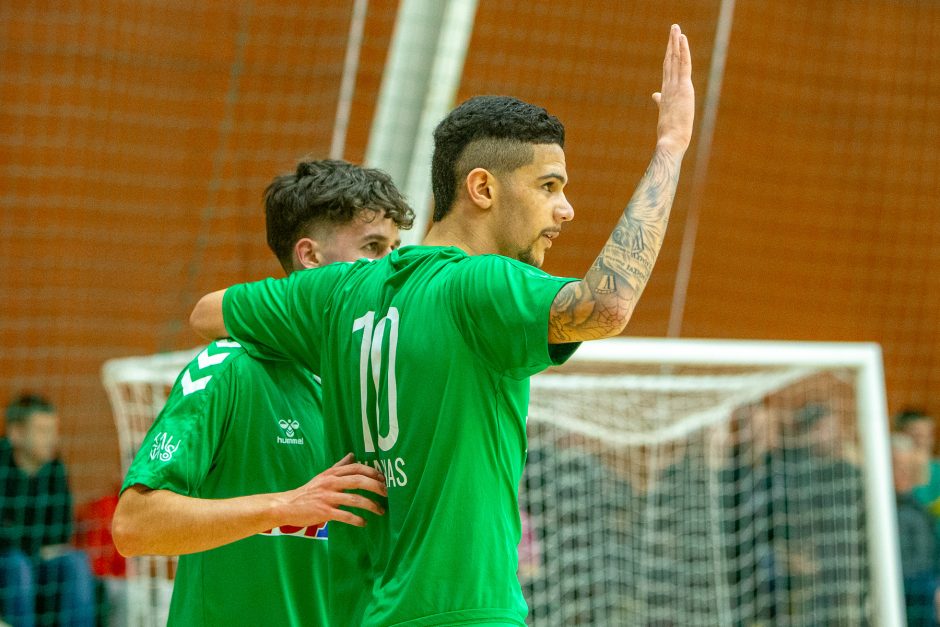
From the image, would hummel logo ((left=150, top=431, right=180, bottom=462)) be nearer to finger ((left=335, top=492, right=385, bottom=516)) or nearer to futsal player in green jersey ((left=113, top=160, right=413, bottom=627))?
futsal player in green jersey ((left=113, top=160, right=413, bottom=627))

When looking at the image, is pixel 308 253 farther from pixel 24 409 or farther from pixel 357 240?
pixel 24 409

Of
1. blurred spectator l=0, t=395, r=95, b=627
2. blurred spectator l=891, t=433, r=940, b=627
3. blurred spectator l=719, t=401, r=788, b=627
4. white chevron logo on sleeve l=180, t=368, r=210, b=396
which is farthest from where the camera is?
blurred spectator l=891, t=433, r=940, b=627

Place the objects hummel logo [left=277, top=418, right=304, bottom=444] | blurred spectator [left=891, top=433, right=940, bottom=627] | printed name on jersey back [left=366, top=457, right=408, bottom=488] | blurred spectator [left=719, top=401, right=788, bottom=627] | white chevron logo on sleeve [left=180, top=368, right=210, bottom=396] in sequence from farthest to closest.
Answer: blurred spectator [left=891, top=433, right=940, bottom=627]
blurred spectator [left=719, top=401, right=788, bottom=627]
hummel logo [left=277, top=418, right=304, bottom=444]
white chevron logo on sleeve [left=180, top=368, right=210, bottom=396]
printed name on jersey back [left=366, top=457, right=408, bottom=488]

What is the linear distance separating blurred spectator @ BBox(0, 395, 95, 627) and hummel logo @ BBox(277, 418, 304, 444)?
133 inches

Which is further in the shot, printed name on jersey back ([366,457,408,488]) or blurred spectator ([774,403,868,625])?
blurred spectator ([774,403,868,625])

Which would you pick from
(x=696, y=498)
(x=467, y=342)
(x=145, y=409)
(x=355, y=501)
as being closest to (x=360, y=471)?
(x=355, y=501)

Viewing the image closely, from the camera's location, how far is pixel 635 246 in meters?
1.75

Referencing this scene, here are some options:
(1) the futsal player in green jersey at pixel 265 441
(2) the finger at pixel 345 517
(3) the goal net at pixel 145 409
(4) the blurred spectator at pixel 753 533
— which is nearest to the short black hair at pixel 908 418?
(4) the blurred spectator at pixel 753 533

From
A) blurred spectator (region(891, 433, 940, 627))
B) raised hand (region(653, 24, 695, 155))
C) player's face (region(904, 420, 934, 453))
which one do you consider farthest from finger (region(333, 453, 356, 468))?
player's face (region(904, 420, 934, 453))

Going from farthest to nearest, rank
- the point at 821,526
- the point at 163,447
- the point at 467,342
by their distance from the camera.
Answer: the point at 821,526
the point at 163,447
the point at 467,342

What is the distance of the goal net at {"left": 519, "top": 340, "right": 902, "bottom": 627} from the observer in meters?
5.29

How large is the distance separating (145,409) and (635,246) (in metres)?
3.40

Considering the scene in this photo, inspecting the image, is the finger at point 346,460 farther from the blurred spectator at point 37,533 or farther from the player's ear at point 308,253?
the blurred spectator at point 37,533

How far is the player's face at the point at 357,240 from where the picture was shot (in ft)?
7.96
